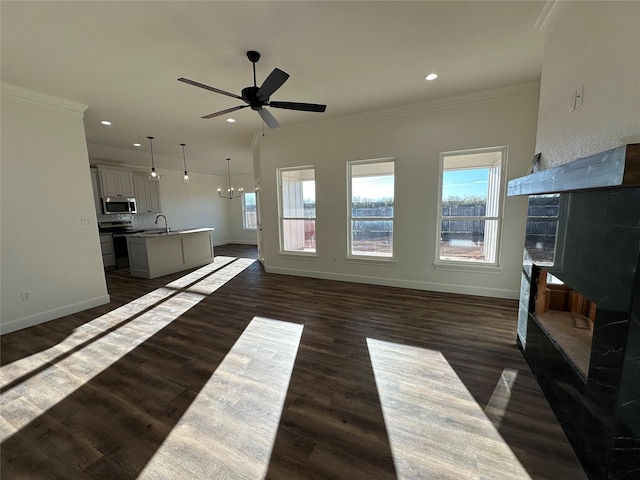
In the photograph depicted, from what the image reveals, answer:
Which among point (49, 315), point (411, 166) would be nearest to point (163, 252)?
point (49, 315)

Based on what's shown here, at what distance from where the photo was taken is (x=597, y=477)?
1301 millimetres

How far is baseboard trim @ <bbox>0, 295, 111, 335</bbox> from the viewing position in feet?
10.2

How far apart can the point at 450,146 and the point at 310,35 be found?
267cm

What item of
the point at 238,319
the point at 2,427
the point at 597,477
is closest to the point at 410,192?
the point at 238,319

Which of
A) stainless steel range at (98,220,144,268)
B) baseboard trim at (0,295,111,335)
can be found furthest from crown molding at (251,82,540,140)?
stainless steel range at (98,220,144,268)

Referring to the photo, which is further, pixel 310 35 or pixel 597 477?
pixel 310 35

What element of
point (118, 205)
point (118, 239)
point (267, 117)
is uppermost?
point (267, 117)

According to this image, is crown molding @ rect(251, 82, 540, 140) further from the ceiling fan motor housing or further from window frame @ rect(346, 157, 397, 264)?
the ceiling fan motor housing

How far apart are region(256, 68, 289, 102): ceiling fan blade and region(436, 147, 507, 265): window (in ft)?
9.37

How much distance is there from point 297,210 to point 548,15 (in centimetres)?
432

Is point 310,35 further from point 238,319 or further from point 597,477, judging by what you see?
point 597,477

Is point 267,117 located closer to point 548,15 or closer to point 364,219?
point 364,219

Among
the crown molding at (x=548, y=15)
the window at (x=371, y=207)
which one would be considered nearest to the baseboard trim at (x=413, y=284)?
the window at (x=371, y=207)

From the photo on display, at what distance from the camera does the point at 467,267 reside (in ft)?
13.3
